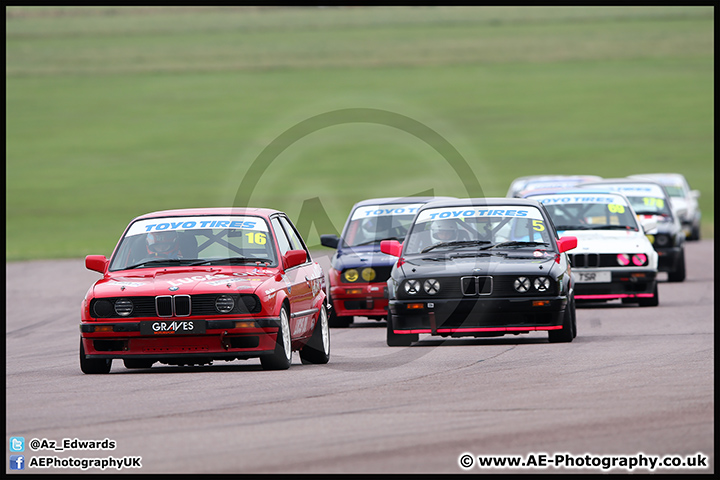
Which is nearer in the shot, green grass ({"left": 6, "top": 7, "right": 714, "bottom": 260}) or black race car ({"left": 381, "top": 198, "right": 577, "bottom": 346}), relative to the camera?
black race car ({"left": 381, "top": 198, "right": 577, "bottom": 346})

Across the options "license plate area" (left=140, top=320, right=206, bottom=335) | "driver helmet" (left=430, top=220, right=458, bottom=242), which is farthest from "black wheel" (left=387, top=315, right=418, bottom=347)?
"license plate area" (left=140, top=320, right=206, bottom=335)

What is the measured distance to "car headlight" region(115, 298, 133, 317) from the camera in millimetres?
12133

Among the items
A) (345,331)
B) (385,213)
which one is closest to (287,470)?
(345,331)

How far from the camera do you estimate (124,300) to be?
12.1 metres

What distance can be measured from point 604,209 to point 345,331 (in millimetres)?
5164

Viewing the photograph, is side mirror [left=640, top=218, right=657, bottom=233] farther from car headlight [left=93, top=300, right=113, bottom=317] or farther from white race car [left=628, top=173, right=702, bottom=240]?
car headlight [left=93, top=300, right=113, bottom=317]

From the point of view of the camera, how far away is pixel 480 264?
14.4 meters

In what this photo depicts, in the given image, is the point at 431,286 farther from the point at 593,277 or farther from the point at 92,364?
the point at 593,277

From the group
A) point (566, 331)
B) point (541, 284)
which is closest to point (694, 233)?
point (566, 331)

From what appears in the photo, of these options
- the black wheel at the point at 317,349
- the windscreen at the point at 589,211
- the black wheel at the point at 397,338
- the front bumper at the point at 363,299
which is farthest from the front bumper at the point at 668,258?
the black wheel at the point at 317,349

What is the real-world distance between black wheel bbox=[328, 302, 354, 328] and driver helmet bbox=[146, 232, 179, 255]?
4901mm

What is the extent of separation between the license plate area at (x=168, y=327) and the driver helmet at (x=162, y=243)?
4.38ft

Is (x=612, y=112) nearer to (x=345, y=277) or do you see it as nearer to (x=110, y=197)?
(x=110, y=197)

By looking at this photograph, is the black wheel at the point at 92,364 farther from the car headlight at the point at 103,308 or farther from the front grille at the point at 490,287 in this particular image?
the front grille at the point at 490,287
